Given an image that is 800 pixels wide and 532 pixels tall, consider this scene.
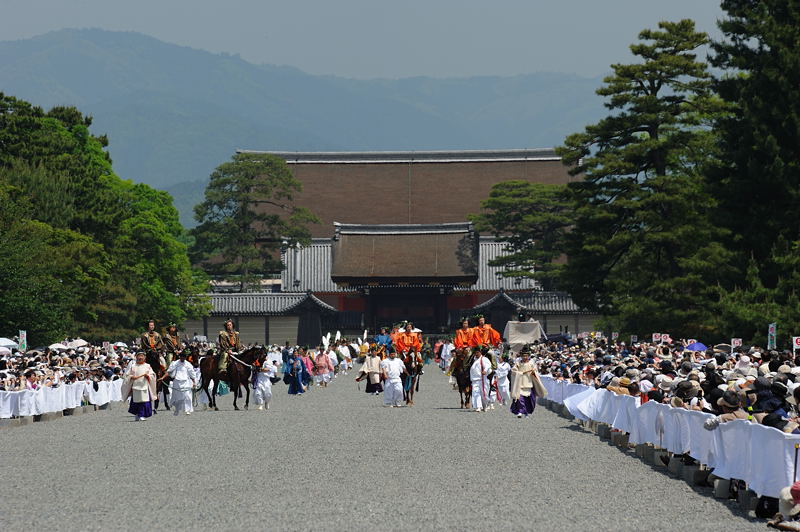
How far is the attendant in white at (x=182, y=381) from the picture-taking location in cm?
2680

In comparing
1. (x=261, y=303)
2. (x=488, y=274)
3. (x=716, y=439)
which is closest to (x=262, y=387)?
(x=716, y=439)

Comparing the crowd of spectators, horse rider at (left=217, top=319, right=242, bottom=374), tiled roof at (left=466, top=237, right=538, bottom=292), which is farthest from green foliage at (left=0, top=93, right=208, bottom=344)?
tiled roof at (left=466, top=237, right=538, bottom=292)

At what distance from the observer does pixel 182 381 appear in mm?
26797

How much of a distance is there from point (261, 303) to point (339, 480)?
61.4 m

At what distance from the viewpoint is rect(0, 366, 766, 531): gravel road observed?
11.2 meters

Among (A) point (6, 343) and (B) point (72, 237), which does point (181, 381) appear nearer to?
(A) point (6, 343)

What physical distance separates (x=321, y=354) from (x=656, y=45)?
16.3m

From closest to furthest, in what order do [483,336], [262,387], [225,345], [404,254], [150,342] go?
[150,342], [225,345], [262,387], [483,336], [404,254]

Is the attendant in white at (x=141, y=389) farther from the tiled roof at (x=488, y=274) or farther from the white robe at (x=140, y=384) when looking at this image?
the tiled roof at (x=488, y=274)

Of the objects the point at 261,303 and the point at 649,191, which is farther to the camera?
the point at 261,303

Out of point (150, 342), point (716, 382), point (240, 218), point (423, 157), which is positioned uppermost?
point (423, 157)

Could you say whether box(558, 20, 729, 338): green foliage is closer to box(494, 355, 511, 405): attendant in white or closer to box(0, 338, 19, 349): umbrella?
box(494, 355, 511, 405): attendant in white

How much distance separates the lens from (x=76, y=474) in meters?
15.0

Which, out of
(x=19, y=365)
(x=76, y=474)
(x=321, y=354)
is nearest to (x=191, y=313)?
(x=321, y=354)
